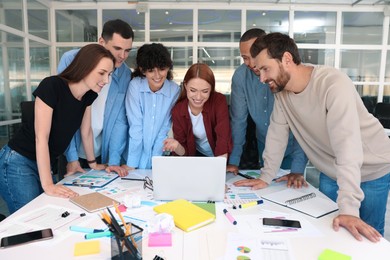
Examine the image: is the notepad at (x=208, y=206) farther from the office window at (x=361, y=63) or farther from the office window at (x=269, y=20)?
the office window at (x=361, y=63)

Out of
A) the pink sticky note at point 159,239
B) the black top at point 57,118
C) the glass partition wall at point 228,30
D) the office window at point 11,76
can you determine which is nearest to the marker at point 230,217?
the pink sticky note at point 159,239

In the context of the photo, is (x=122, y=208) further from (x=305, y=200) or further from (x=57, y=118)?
(x=305, y=200)

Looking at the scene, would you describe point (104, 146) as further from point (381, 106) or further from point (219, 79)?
point (381, 106)

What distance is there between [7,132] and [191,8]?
4502 mm

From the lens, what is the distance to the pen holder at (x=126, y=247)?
0.95 m

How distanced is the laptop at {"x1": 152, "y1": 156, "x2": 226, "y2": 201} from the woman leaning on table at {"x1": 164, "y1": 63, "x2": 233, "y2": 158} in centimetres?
53

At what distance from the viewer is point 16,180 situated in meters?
1.77

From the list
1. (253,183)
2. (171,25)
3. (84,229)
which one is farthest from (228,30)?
(84,229)

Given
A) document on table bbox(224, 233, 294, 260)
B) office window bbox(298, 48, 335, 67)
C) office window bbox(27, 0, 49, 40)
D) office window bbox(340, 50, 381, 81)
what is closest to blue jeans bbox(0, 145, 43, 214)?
document on table bbox(224, 233, 294, 260)

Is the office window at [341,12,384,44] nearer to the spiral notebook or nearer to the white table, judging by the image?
the spiral notebook

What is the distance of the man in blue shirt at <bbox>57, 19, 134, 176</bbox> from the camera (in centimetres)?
225

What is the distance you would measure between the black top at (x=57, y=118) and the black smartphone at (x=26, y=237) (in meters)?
0.74

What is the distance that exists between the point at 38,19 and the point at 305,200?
6723 millimetres

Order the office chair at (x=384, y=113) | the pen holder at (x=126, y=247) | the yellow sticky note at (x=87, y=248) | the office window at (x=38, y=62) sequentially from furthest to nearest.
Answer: the office window at (x=38, y=62), the office chair at (x=384, y=113), the yellow sticky note at (x=87, y=248), the pen holder at (x=126, y=247)
